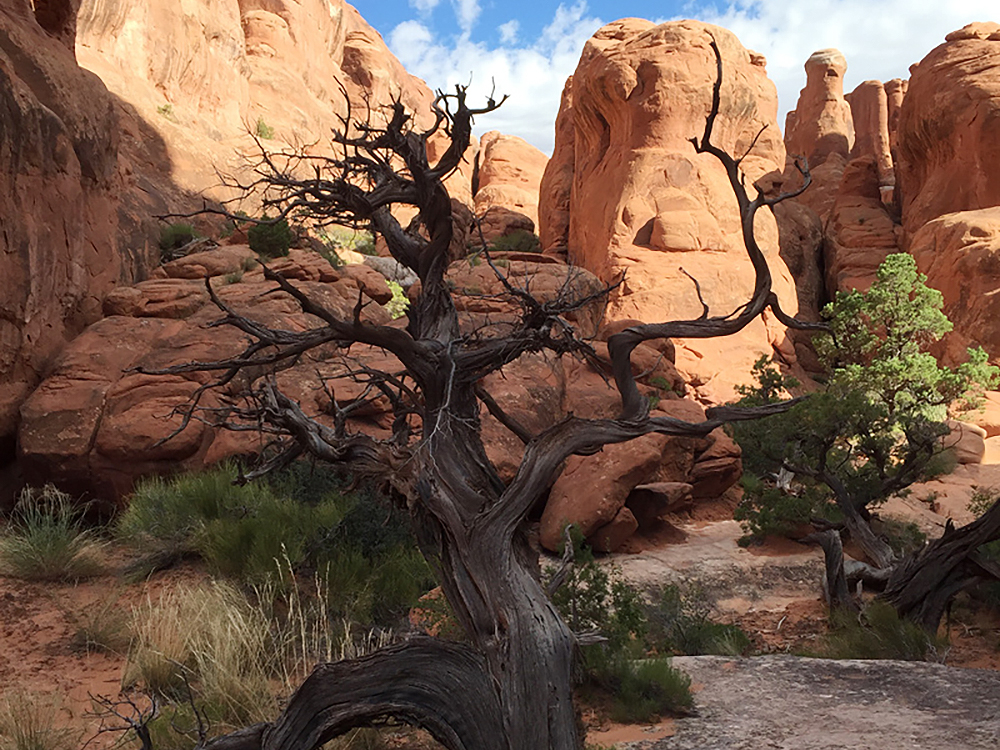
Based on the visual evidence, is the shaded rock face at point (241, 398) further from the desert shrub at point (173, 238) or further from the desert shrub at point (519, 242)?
the desert shrub at point (519, 242)

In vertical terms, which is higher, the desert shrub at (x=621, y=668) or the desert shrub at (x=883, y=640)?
the desert shrub at (x=621, y=668)

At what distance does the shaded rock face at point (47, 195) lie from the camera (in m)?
10.1

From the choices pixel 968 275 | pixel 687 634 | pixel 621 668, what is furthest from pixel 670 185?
pixel 621 668

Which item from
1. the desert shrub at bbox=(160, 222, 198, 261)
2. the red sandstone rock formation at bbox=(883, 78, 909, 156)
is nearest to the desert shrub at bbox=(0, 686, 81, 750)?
the desert shrub at bbox=(160, 222, 198, 261)

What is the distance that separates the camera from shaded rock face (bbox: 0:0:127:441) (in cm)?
1012

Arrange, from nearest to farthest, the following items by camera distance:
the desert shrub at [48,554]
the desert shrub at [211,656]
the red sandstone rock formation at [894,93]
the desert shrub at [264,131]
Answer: the desert shrub at [211,656], the desert shrub at [48,554], the desert shrub at [264,131], the red sandstone rock formation at [894,93]

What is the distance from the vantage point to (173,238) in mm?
17062

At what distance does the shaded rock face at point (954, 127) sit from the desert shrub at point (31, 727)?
27.3 metres

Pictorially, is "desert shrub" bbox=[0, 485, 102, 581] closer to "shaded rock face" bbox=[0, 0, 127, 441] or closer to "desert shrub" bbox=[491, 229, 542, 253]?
"shaded rock face" bbox=[0, 0, 127, 441]

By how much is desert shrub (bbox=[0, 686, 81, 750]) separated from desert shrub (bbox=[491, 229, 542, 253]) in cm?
2382

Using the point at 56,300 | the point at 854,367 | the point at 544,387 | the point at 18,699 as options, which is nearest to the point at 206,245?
the point at 56,300

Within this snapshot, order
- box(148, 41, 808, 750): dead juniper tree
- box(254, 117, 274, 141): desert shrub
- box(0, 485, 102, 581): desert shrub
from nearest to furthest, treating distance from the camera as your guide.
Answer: box(148, 41, 808, 750): dead juniper tree
box(0, 485, 102, 581): desert shrub
box(254, 117, 274, 141): desert shrub

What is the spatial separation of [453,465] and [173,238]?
48.6 feet

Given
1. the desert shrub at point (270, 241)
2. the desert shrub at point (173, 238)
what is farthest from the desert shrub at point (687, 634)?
the desert shrub at point (173, 238)
